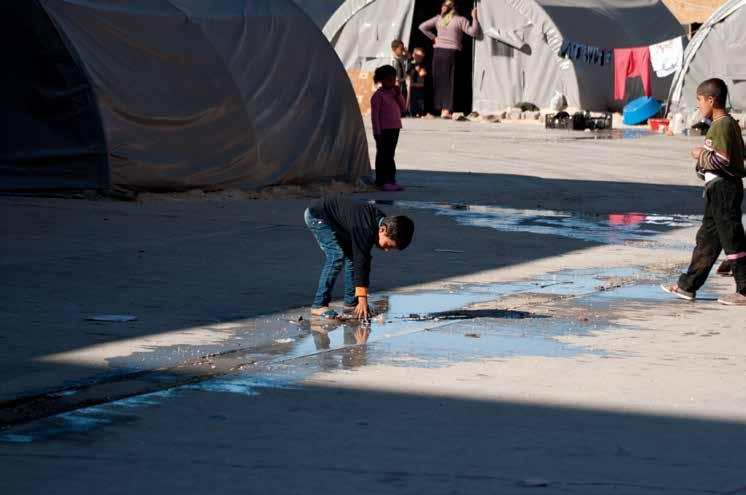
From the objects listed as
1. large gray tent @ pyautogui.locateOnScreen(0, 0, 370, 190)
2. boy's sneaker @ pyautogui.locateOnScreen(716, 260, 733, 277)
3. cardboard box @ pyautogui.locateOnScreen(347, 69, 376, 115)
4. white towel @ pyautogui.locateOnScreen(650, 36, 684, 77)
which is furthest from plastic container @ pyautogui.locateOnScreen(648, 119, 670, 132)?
boy's sneaker @ pyautogui.locateOnScreen(716, 260, 733, 277)

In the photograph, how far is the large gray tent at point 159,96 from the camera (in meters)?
15.6

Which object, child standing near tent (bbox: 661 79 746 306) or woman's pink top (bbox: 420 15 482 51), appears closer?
child standing near tent (bbox: 661 79 746 306)

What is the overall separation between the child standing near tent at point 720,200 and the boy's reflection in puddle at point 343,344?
2642 millimetres

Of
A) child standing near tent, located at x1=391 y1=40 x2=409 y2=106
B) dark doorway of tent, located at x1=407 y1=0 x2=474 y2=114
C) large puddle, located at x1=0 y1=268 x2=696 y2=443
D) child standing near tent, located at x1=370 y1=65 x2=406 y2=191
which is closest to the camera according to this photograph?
large puddle, located at x1=0 y1=268 x2=696 y2=443

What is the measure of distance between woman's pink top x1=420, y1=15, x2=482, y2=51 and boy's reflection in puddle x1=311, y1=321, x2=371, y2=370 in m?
24.5

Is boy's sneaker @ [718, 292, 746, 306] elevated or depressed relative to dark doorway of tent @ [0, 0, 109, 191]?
depressed

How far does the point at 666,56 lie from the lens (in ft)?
109

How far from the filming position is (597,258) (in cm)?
1241

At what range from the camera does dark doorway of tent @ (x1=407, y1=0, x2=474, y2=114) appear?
116 ft

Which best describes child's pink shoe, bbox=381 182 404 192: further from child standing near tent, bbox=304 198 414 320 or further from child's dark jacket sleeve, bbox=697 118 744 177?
child standing near tent, bbox=304 198 414 320

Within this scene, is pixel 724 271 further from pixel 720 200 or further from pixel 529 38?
pixel 529 38

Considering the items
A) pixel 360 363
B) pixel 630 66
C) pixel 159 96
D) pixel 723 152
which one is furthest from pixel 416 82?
pixel 360 363

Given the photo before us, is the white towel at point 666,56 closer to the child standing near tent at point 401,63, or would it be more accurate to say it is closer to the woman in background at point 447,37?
the woman in background at point 447,37

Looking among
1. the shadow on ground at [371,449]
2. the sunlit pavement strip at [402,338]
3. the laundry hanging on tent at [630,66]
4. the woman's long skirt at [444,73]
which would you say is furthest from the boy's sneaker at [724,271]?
the laundry hanging on tent at [630,66]
